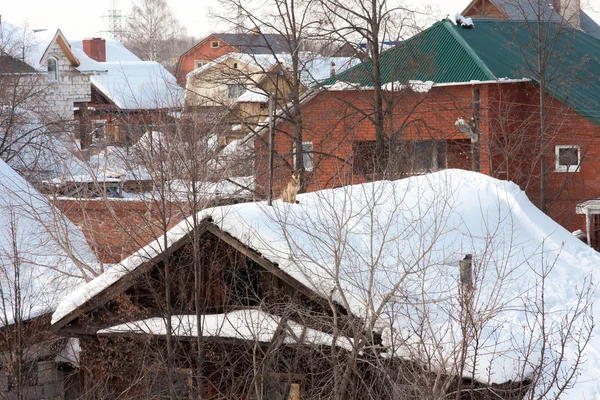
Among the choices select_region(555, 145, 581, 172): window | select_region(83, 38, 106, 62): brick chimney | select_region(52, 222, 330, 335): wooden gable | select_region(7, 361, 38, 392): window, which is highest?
select_region(83, 38, 106, 62): brick chimney

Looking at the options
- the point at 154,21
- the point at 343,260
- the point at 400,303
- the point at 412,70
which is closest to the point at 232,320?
the point at 343,260

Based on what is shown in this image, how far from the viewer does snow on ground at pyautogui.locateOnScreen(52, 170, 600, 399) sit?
9.84 metres

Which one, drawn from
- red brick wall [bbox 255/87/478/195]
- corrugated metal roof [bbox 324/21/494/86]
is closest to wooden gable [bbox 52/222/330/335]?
red brick wall [bbox 255/87/478/195]

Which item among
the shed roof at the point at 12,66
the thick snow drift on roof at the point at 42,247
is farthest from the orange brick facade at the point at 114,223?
the shed roof at the point at 12,66

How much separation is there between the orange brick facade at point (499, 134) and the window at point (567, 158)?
14cm

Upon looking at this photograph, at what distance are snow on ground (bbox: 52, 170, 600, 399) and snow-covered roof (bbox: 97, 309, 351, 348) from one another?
56 centimetres

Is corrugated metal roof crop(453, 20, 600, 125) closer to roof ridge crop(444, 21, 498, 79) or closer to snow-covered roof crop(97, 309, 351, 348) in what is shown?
roof ridge crop(444, 21, 498, 79)

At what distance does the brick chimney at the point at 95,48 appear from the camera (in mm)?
64506

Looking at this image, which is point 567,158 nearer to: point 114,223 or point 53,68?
point 114,223

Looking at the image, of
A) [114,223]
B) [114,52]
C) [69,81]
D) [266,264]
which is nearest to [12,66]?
[69,81]

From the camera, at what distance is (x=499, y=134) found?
79.2 ft

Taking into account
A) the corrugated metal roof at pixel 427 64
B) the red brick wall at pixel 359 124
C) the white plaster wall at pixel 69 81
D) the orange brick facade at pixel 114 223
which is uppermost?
the white plaster wall at pixel 69 81

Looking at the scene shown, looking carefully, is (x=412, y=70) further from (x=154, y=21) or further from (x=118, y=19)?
(x=118, y=19)

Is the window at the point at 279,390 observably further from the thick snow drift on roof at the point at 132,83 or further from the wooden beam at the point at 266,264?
the thick snow drift on roof at the point at 132,83
